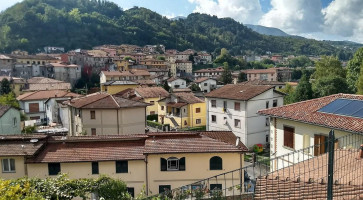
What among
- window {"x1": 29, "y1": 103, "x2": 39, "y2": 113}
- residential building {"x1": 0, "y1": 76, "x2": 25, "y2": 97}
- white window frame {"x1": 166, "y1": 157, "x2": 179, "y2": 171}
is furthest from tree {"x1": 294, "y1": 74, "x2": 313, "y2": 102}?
residential building {"x1": 0, "y1": 76, "x2": 25, "y2": 97}

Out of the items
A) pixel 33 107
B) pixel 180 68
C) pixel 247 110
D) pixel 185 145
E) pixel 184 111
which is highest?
pixel 180 68

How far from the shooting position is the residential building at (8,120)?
89.2 ft

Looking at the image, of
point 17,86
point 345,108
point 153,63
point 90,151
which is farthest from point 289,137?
point 153,63

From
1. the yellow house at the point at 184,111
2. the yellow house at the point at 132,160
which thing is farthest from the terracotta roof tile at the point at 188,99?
the yellow house at the point at 132,160

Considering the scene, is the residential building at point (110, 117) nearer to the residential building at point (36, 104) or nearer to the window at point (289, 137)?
the window at point (289, 137)

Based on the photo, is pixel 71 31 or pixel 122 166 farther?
pixel 71 31

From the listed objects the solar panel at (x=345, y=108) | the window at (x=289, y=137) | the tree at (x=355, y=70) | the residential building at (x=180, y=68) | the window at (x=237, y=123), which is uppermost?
the residential building at (x=180, y=68)

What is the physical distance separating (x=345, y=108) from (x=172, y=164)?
9139 millimetres

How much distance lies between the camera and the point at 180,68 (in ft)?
376

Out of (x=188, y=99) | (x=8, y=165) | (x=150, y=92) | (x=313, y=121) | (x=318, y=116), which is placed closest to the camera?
(x=313, y=121)

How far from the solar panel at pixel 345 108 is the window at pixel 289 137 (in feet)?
5.90

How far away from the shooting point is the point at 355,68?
46781mm

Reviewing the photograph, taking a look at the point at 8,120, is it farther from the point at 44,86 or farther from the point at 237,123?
the point at 44,86

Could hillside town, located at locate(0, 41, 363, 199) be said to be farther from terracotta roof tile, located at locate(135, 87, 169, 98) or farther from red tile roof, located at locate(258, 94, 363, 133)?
terracotta roof tile, located at locate(135, 87, 169, 98)
